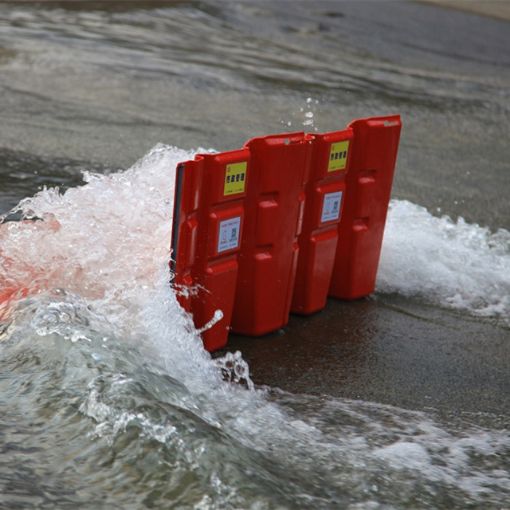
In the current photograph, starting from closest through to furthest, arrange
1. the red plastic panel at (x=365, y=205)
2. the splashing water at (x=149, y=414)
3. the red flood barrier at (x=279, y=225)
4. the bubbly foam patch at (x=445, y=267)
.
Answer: the splashing water at (x=149, y=414), the red flood barrier at (x=279, y=225), the red plastic panel at (x=365, y=205), the bubbly foam patch at (x=445, y=267)

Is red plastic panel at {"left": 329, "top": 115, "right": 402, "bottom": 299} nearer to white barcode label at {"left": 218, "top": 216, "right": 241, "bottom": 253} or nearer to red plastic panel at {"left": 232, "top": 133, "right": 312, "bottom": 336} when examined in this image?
red plastic panel at {"left": 232, "top": 133, "right": 312, "bottom": 336}

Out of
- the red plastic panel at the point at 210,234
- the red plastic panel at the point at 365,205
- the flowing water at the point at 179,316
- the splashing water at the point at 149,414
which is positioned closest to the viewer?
the splashing water at the point at 149,414

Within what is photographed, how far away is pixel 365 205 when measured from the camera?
6.56 meters

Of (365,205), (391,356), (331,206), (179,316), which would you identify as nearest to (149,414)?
(179,316)

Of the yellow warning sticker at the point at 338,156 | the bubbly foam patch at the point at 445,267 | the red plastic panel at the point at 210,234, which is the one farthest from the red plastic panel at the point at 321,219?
the bubbly foam patch at the point at 445,267

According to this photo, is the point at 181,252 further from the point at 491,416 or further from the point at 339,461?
the point at 491,416

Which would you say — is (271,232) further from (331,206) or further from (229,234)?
(331,206)

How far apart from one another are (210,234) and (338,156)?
1.17 metres

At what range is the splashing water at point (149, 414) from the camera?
4109 mm

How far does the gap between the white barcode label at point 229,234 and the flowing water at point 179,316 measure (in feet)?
1.10

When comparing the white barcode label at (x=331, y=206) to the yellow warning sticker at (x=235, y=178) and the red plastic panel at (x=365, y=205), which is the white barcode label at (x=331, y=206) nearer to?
the red plastic panel at (x=365, y=205)

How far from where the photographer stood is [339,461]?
4.55m

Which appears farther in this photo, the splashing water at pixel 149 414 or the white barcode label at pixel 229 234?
the white barcode label at pixel 229 234

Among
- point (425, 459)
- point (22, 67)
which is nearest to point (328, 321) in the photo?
point (425, 459)
